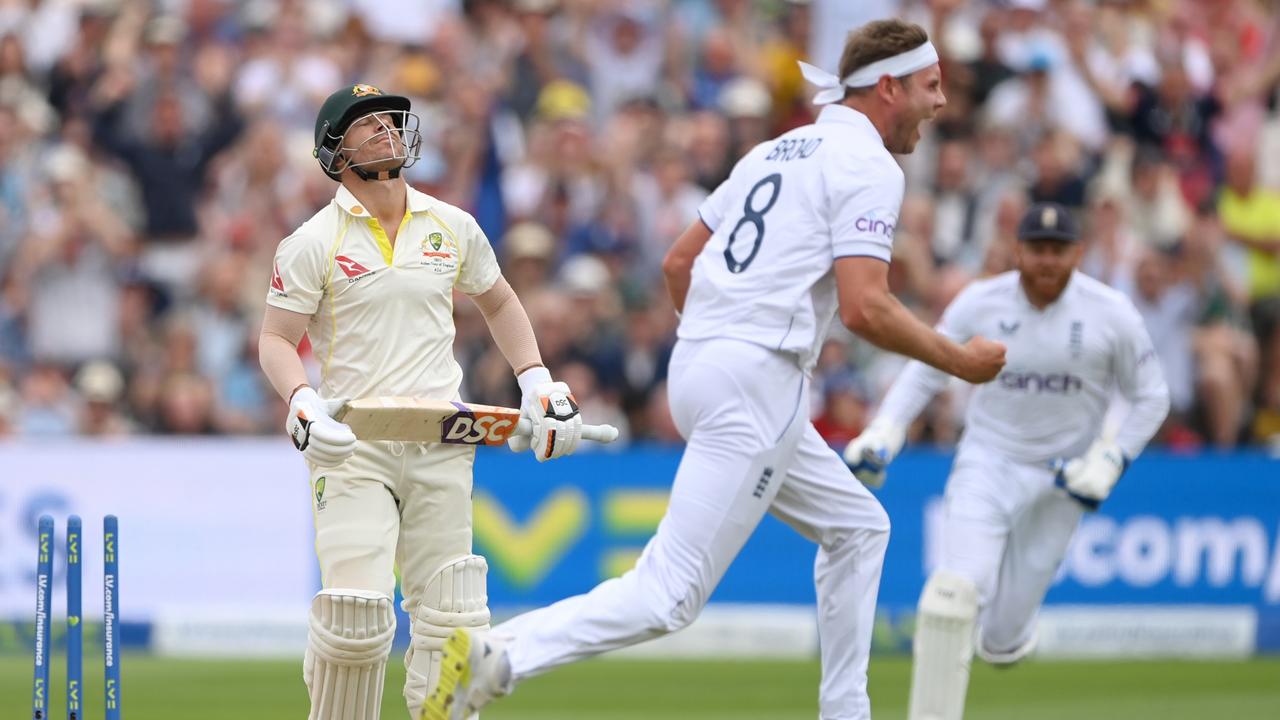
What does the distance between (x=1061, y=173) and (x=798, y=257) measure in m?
8.31

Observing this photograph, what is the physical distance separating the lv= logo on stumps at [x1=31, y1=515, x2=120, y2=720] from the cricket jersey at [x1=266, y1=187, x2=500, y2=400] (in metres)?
0.98

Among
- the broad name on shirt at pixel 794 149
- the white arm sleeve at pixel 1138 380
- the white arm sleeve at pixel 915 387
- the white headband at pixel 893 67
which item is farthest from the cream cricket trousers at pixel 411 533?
the white arm sleeve at pixel 1138 380

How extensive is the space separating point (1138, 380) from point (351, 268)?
12.2 ft

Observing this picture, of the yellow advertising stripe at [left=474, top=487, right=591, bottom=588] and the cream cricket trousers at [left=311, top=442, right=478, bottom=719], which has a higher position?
the cream cricket trousers at [left=311, top=442, right=478, bottom=719]

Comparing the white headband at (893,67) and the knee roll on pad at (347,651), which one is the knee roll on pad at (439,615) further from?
the white headband at (893,67)

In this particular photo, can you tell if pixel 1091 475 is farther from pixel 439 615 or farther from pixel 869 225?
pixel 439 615

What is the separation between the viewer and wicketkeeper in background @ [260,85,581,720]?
20.7 feet

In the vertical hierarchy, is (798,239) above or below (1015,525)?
above

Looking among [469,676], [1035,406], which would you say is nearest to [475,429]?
[469,676]

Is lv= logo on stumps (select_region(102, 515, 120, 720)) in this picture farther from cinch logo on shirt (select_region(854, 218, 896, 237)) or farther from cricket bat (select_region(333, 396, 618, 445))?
cinch logo on shirt (select_region(854, 218, 896, 237))

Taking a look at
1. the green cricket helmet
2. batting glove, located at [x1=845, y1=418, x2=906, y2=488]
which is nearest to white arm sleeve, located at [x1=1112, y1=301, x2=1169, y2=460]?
batting glove, located at [x1=845, y1=418, x2=906, y2=488]

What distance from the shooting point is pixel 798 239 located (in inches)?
239

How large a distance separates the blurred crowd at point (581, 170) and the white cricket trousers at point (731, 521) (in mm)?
5989

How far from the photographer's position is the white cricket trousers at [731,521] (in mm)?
5797
